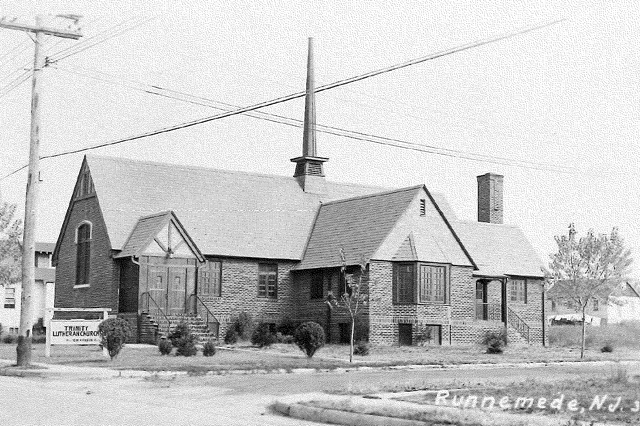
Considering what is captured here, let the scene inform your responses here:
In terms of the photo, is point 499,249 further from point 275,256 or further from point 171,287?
point 171,287

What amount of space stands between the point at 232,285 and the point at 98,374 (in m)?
21.6

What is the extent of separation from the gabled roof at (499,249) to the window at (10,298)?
36901 millimetres

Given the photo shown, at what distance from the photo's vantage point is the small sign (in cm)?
3319

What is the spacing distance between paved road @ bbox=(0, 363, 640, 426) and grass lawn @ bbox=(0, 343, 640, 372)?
2205mm

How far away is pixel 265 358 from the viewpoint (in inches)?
1282

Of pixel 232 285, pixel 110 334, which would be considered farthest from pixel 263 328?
pixel 110 334

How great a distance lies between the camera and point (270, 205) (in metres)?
50.6

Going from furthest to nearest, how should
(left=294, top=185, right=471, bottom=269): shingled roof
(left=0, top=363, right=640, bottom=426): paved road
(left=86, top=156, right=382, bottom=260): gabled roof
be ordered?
1. (left=86, top=156, right=382, bottom=260): gabled roof
2. (left=294, top=185, right=471, bottom=269): shingled roof
3. (left=0, top=363, right=640, bottom=426): paved road

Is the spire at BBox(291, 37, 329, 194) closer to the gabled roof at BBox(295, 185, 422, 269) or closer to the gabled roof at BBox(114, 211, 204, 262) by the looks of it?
the gabled roof at BBox(295, 185, 422, 269)

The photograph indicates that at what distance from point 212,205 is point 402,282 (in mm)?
10895

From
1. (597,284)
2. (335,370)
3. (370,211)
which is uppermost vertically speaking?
(370,211)

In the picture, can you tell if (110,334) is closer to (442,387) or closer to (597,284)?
(442,387)

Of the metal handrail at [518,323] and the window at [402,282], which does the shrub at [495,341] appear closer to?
the metal handrail at [518,323]

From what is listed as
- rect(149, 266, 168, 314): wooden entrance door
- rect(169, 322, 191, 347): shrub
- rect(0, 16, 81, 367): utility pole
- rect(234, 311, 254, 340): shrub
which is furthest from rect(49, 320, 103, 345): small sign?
rect(234, 311, 254, 340): shrub
